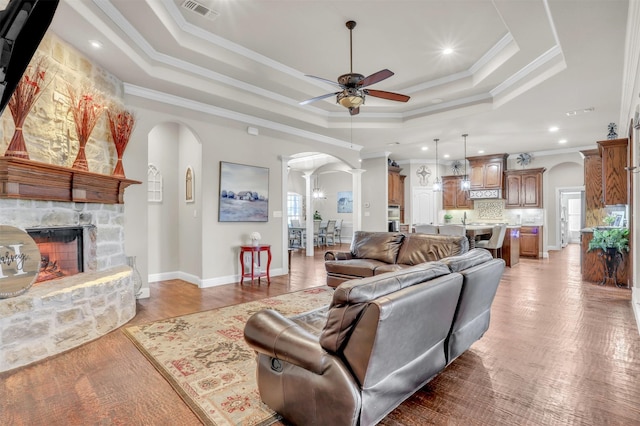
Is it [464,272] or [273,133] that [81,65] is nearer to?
[273,133]

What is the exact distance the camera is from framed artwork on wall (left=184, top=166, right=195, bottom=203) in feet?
17.7

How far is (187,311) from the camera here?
3.92 meters

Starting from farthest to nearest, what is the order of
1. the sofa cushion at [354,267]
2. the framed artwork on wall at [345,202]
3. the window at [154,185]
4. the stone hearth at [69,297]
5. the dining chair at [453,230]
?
1. the framed artwork on wall at [345,202]
2. the dining chair at [453,230]
3. the window at [154,185]
4. the sofa cushion at [354,267]
5. the stone hearth at [69,297]

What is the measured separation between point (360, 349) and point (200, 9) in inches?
136

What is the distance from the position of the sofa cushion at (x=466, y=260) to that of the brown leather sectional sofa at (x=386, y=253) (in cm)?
164

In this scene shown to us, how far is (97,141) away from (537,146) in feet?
31.0

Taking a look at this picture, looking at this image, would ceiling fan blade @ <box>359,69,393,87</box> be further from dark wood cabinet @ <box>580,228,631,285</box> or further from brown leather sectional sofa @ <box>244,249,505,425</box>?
dark wood cabinet @ <box>580,228,631,285</box>

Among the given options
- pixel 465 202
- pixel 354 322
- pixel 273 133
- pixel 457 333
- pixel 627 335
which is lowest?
pixel 627 335

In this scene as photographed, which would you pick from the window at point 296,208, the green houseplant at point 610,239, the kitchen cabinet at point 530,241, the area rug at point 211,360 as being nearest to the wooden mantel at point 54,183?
the area rug at point 211,360

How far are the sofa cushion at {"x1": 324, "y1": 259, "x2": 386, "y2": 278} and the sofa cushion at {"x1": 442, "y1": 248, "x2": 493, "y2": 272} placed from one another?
192 centimetres

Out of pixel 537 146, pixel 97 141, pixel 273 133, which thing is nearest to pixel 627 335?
pixel 273 133

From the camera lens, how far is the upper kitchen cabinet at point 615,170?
5164mm

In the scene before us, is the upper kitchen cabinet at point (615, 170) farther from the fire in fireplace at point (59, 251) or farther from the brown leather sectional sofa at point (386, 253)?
the fire in fireplace at point (59, 251)

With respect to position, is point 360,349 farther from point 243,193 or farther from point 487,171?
point 487,171
